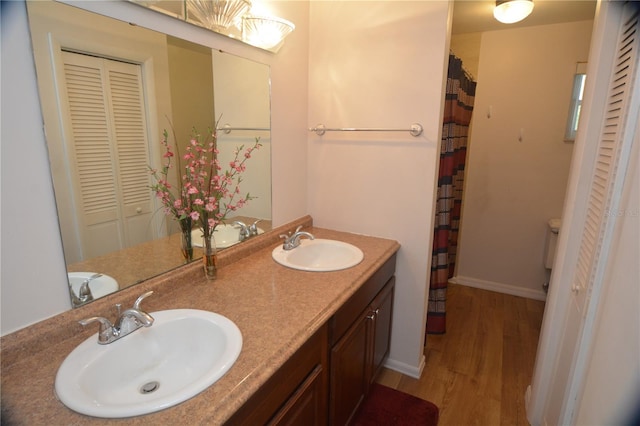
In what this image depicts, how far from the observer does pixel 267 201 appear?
183 cm

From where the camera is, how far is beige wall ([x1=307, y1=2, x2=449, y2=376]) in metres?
1.75

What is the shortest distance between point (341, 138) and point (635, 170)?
136 centimetres

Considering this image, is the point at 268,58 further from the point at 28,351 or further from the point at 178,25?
the point at 28,351

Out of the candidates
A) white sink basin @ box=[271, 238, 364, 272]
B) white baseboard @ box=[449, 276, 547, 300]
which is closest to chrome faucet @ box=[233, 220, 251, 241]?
white sink basin @ box=[271, 238, 364, 272]

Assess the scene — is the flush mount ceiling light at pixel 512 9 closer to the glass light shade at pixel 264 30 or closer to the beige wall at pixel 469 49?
the beige wall at pixel 469 49

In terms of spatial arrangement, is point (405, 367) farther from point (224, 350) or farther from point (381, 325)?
point (224, 350)

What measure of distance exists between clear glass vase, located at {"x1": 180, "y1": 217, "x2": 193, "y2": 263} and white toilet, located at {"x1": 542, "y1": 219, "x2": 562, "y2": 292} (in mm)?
2802

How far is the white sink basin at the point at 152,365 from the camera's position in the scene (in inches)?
29.8

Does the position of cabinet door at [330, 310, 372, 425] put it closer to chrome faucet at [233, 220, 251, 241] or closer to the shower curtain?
chrome faucet at [233, 220, 251, 241]

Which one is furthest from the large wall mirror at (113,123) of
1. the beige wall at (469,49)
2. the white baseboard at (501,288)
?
the white baseboard at (501,288)

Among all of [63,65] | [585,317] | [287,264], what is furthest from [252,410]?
[585,317]

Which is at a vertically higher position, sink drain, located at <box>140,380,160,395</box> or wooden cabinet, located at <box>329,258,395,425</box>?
sink drain, located at <box>140,380,160,395</box>

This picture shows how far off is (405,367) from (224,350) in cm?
153

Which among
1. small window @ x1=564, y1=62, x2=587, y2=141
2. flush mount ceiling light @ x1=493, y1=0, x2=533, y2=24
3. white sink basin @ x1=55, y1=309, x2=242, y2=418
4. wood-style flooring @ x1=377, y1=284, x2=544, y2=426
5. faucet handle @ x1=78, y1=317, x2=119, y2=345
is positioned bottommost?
wood-style flooring @ x1=377, y1=284, x2=544, y2=426
